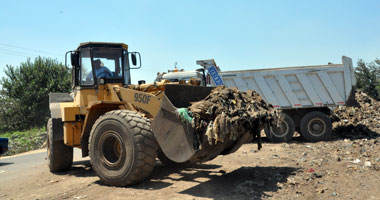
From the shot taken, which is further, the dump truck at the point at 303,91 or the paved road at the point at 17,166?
the dump truck at the point at 303,91

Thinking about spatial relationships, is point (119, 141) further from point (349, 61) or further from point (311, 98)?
point (349, 61)

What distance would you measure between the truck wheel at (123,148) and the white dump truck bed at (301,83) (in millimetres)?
6949

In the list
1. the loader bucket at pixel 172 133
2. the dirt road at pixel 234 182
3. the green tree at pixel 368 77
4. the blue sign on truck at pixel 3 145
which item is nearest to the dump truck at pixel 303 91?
the dirt road at pixel 234 182

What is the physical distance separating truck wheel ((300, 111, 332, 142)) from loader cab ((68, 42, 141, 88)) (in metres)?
6.54

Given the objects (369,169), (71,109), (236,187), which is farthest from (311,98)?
(71,109)

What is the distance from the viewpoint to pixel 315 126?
10.7 metres

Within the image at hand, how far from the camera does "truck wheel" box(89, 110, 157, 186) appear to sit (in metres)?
4.73

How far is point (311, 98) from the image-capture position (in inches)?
429

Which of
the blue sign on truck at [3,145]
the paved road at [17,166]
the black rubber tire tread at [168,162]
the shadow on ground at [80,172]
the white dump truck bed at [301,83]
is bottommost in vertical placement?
the paved road at [17,166]

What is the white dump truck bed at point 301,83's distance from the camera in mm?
10727

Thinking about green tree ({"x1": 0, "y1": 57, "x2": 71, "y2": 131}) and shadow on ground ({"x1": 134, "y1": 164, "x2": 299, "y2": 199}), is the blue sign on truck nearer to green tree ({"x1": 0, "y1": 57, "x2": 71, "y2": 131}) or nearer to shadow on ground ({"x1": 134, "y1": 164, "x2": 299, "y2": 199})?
shadow on ground ({"x1": 134, "y1": 164, "x2": 299, "y2": 199})

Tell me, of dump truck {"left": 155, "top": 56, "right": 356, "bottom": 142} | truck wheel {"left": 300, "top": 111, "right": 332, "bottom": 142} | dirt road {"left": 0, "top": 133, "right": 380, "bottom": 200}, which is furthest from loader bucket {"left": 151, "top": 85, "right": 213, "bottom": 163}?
truck wheel {"left": 300, "top": 111, "right": 332, "bottom": 142}

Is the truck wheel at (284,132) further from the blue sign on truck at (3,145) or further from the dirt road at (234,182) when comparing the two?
the blue sign on truck at (3,145)

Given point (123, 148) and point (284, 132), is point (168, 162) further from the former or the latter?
point (284, 132)
